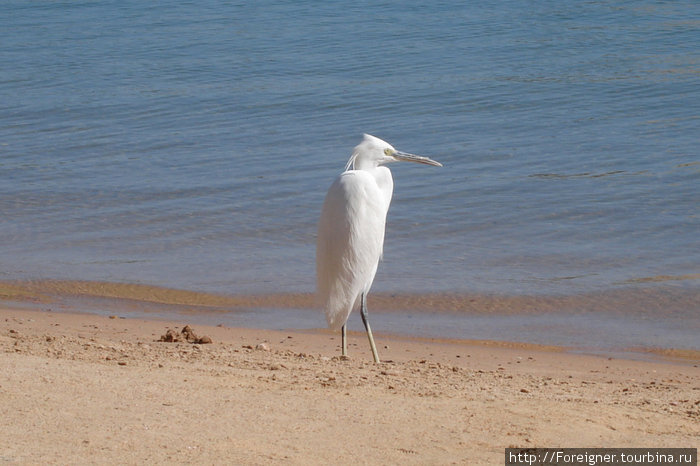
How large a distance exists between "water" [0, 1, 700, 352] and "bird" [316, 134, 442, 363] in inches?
65.5

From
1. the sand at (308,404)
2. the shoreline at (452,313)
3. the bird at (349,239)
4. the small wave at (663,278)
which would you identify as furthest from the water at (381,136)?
the sand at (308,404)

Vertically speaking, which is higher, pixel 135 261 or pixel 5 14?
pixel 5 14

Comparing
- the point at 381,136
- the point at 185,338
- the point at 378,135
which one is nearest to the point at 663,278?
the point at 185,338

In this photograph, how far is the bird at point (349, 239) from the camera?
5.99 m

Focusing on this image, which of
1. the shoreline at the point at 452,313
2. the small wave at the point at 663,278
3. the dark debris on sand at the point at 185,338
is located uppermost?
the small wave at the point at 663,278

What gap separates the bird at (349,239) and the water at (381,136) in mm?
1664

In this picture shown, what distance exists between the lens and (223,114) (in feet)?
50.6

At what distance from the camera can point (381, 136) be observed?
1338 centimetres

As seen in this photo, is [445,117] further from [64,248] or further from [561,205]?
[64,248]

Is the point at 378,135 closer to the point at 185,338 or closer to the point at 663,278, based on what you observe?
the point at 663,278

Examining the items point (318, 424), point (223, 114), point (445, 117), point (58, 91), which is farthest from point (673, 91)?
point (318, 424)

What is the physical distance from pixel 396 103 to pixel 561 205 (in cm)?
600

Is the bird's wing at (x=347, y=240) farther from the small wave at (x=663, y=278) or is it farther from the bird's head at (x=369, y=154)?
the small wave at (x=663, y=278)

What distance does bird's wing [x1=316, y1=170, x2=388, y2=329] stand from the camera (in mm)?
5992
